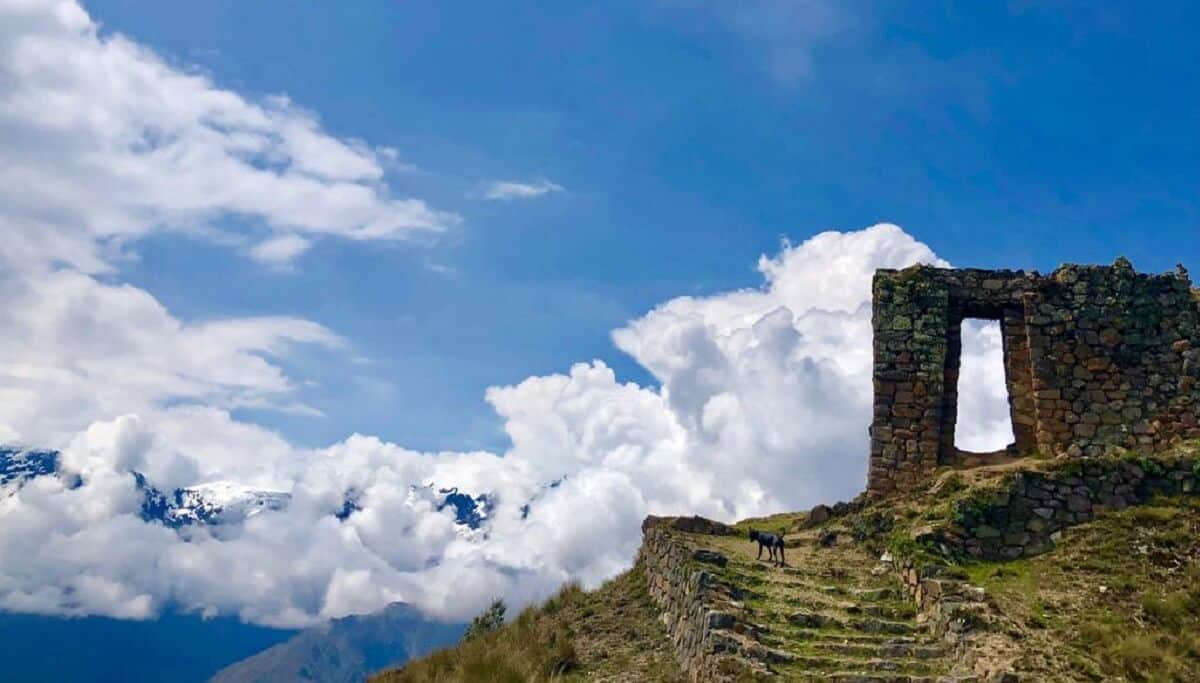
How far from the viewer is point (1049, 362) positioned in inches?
901

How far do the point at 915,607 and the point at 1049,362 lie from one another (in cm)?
980

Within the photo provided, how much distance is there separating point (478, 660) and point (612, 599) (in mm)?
4867

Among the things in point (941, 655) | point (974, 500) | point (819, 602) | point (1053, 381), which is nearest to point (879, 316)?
point (1053, 381)

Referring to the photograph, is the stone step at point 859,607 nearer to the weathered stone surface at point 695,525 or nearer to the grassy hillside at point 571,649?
the grassy hillside at point 571,649

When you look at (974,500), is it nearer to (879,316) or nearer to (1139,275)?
(879,316)

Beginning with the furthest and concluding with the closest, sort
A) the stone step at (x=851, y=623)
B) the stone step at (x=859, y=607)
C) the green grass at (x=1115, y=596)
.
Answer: the stone step at (x=859, y=607) → the stone step at (x=851, y=623) → the green grass at (x=1115, y=596)

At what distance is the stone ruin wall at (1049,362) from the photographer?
2219 cm

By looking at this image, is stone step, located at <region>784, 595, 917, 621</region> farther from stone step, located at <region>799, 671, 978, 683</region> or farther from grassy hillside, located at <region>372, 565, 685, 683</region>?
grassy hillside, located at <region>372, 565, 685, 683</region>

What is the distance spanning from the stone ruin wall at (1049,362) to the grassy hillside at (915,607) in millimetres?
1785

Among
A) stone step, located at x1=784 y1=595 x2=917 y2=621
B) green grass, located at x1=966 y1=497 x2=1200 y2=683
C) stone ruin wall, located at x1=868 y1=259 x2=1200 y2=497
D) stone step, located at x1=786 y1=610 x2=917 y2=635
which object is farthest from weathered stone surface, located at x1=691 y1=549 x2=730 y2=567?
Result: stone ruin wall, located at x1=868 y1=259 x2=1200 y2=497

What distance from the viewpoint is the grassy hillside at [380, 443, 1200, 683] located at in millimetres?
13789

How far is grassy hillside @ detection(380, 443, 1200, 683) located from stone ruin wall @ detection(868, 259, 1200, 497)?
179 cm

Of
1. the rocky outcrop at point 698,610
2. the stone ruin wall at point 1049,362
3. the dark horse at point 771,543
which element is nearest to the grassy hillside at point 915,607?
the rocky outcrop at point 698,610

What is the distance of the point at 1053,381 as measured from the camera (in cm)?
2278
